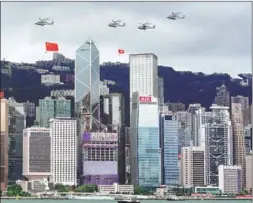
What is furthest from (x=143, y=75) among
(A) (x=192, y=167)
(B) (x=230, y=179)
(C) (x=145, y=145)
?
(B) (x=230, y=179)

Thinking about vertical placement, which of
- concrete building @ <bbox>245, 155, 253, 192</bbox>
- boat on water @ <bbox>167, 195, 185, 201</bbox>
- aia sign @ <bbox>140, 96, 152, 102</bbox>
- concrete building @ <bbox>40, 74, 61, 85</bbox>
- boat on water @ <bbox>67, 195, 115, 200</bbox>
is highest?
concrete building @ <bbox>40, 74, 61, 85</bbox>

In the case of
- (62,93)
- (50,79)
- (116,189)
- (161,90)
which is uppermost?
(50,79)

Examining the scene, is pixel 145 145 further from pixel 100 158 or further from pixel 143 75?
pixel 143 75

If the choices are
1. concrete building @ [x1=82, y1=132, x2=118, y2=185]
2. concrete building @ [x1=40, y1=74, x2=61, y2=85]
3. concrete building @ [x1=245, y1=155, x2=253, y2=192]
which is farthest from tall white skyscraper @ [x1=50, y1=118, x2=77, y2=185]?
concrete building @ [x1=245, y1=155, x2=253, y2=192]

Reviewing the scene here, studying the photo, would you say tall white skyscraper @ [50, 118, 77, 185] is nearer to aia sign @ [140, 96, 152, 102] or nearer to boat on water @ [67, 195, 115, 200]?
boat on water @ [67, 195, 115, 200]

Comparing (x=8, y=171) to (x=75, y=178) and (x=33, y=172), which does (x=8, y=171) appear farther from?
(x=75, y=178)

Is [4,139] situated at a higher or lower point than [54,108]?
lower

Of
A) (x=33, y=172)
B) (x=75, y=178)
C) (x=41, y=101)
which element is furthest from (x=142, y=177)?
(x=41, y=101)
